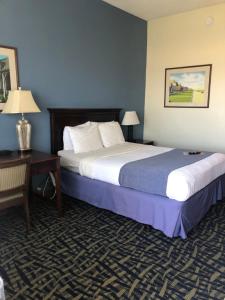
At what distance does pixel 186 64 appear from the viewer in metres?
4.57

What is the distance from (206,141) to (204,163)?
1828 mm

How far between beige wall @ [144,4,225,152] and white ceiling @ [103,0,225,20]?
158 mm

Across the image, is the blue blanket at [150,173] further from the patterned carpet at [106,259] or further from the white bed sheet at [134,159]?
the patterned carpet at [106,259]

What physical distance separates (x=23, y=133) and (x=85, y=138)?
0.90 meters

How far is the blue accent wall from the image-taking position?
3.11 m

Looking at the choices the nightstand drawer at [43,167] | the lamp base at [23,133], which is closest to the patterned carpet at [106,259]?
the nightstand drawer at [43,167]

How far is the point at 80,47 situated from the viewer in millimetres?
3809

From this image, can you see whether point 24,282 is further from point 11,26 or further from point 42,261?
point 11,26

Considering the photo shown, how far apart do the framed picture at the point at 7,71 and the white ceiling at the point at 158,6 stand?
1.97 m

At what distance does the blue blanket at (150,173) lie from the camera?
256 cm

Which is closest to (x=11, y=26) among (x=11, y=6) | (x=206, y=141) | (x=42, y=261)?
(x=11, y=6)

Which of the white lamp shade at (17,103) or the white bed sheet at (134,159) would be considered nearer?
the white bed sheet at (134,159)

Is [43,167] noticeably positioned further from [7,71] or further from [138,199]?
[7,71]

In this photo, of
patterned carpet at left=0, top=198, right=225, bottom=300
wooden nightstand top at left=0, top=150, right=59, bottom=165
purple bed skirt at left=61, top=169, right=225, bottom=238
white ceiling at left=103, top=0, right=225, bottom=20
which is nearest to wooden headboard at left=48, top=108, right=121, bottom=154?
purple bed skirt at left=61, top=169, right=225, bottom=238
